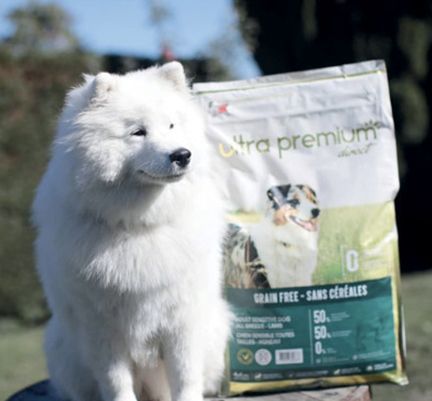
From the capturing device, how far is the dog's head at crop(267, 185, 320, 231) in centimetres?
356

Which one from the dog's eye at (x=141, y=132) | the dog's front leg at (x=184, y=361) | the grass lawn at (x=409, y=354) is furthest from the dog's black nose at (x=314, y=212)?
the grass lawn at (x=409, y=354)

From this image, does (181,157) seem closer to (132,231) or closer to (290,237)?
(132,231)

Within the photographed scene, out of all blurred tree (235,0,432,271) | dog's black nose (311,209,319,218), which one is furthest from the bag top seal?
blurred tree (235,0,432,271)

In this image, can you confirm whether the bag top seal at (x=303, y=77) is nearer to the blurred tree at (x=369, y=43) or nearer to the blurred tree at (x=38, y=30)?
the blurred tree at (x=38, y=30)

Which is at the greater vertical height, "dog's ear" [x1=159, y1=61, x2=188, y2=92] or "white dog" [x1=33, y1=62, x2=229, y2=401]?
"dog's ear" [x1=159, y1=61, x2=188, y2=92]

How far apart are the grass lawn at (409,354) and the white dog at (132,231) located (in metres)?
2.46

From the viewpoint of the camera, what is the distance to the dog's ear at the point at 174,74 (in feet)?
10.8

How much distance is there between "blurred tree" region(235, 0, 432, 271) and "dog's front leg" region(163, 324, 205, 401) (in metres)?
7.62

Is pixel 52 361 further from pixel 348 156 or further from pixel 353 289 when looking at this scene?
pixel 348 156

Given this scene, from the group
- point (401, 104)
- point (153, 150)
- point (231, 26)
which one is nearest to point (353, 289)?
point (153, 150)

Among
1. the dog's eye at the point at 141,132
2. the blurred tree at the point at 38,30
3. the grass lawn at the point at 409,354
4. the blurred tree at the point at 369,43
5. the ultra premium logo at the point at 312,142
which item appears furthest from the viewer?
the blurred tree at the point at 369,43

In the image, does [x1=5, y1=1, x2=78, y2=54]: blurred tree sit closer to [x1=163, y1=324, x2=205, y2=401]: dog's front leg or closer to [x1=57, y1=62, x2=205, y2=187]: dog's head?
[x1=57, y1=62, x2=205, y2=187]: dog's head

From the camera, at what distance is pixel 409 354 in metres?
6.52

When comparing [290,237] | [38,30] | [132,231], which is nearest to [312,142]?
[290,237]
